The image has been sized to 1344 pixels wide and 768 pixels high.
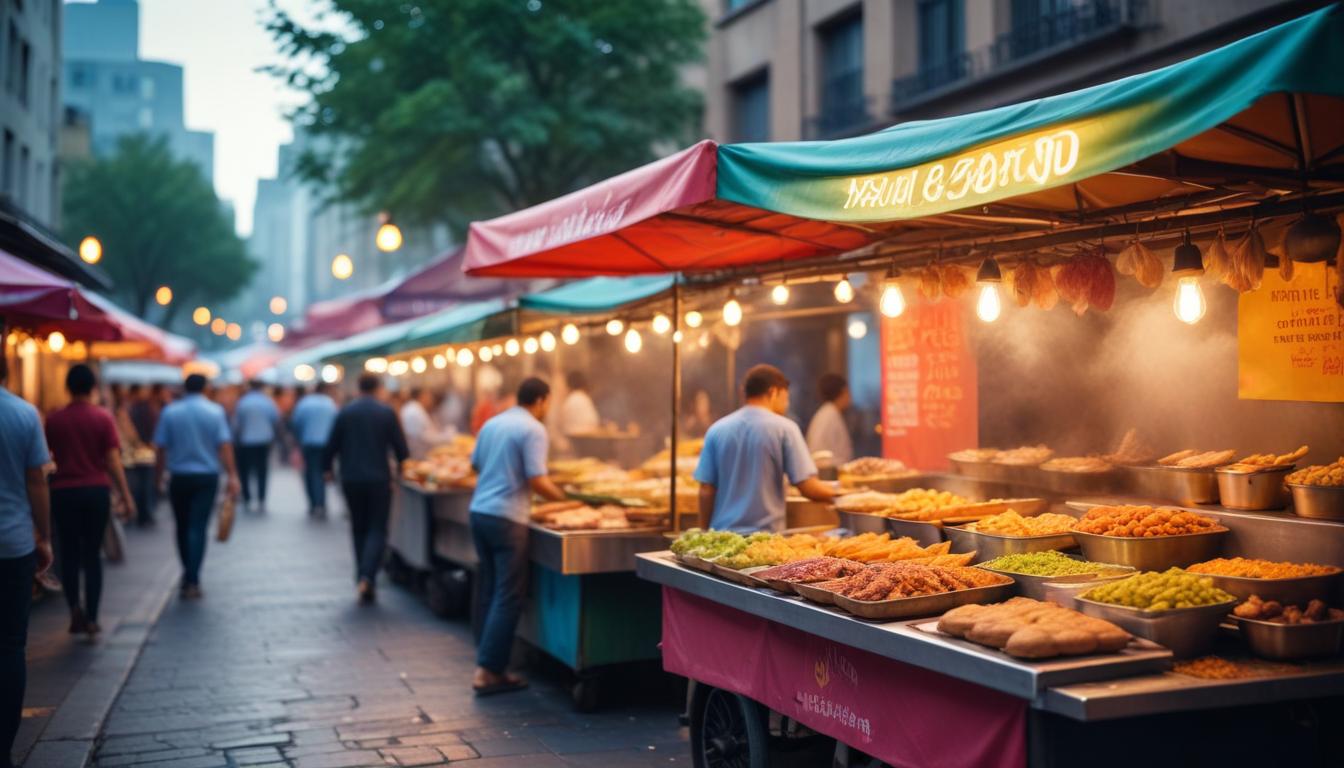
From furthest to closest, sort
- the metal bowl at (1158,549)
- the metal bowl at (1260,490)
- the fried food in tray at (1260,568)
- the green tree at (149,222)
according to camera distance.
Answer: the green tree at (149,222) → the metal bowl at (1260,490) → the metal bowl at (1158,549) → the fried food in tray at (1260,568)

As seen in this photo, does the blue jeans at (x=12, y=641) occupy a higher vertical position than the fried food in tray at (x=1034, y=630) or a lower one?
lower

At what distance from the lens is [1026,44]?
14969mm

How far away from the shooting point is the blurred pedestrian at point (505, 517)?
8.23m

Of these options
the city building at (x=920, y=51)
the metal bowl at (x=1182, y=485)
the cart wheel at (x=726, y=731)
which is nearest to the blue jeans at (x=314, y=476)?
the city building at (x=920, y=51)

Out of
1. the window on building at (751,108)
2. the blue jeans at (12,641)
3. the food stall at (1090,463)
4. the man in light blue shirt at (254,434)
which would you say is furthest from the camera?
the window on building at (751,108)

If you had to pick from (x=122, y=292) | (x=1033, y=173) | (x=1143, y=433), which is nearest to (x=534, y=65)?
(x=1143, y=433)

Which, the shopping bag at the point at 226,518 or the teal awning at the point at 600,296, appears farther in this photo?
the shopping bag at the point at 226,518

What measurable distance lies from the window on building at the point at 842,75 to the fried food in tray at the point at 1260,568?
14156mm

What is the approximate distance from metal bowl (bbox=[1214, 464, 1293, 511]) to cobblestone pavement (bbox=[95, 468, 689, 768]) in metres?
3.32

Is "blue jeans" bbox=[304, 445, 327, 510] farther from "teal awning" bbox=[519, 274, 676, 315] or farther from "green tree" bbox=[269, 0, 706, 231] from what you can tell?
"teal awning" bbox=[519, 274, 676, 315]

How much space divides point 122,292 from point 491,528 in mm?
53581

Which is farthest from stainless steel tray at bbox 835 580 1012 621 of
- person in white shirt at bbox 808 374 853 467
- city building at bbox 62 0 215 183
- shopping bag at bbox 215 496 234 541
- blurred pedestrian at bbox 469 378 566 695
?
city building at bbox 62 0 215 183

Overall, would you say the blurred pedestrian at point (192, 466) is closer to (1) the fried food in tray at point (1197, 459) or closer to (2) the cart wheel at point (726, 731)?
(2) the cart wheel at point (726, 731)

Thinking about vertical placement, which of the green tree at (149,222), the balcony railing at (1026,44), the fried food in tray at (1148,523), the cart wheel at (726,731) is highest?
the green tree at (149,222)
